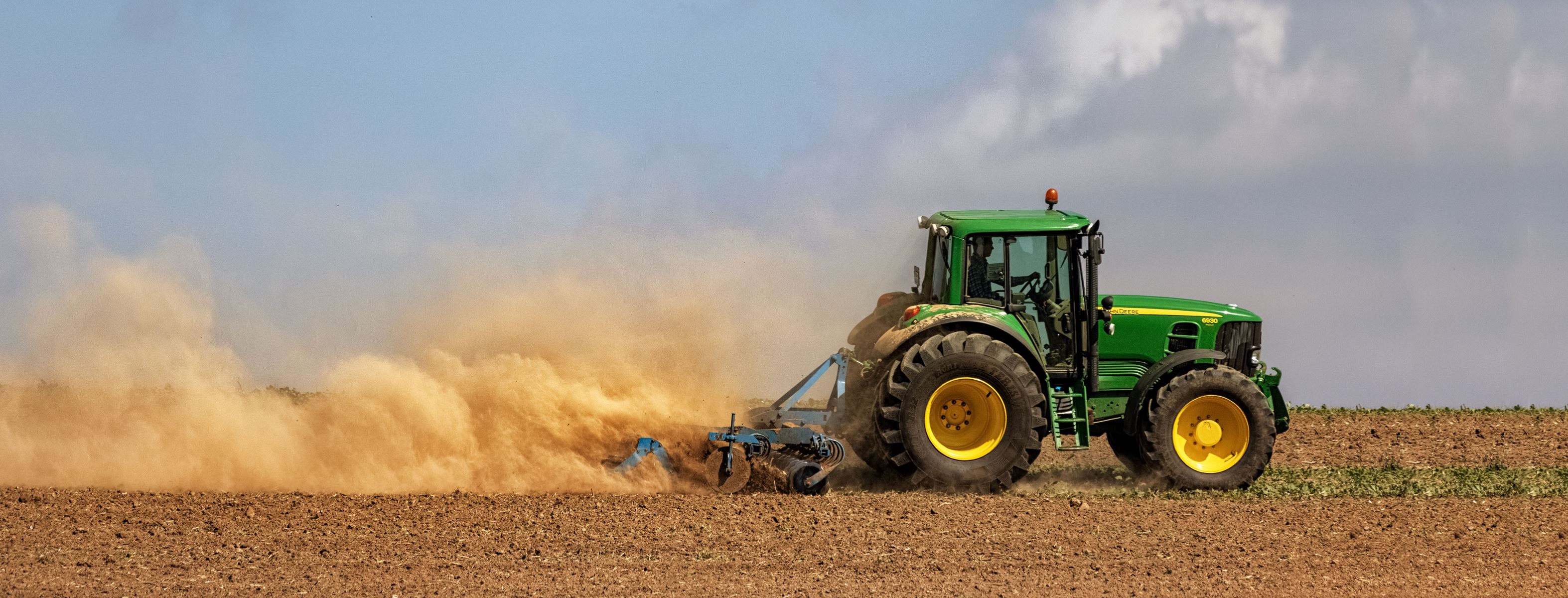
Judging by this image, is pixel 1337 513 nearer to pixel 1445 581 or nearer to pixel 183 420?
pixel 1445 581

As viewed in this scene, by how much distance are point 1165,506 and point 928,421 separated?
1.89 metres

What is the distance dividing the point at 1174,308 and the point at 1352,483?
2313 mm

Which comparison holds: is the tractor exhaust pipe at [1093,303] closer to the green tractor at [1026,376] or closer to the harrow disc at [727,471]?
the green tractor at [1026,376]

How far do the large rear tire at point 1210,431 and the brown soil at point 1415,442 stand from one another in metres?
2.50

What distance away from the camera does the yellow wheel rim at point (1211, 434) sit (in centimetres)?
1087

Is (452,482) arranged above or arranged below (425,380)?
below

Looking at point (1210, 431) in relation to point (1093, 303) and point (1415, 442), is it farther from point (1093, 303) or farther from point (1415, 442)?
point (1415, 442)

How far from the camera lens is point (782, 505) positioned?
31.4ft

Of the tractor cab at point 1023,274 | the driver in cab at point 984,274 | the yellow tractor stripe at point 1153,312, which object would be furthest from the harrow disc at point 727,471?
the yellow tractor stripe at point 1153,312

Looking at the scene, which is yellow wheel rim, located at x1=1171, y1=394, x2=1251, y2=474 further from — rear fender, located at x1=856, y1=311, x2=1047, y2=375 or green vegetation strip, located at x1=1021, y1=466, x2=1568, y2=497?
rear fender, located at x1=856, y1=311, x2=1047, y2=375

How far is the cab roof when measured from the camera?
10.5m

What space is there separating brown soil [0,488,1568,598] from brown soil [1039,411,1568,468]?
400cm

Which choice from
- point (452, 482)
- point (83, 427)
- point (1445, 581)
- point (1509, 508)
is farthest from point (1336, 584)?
point (83, 427)

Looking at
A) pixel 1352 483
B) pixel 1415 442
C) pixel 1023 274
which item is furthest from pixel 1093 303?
pixel 1415 442
